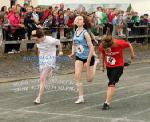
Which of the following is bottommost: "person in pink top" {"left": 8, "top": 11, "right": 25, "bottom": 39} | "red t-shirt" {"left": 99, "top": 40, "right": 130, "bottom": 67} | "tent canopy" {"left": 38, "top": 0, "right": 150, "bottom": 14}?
"tent canopy" {"left": 38, "top": 0, "right": 150, "bottom": 14}

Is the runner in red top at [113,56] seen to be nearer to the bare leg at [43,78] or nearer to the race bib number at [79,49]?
the race bib number at [79,49]

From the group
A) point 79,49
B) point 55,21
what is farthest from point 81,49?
point 55,21

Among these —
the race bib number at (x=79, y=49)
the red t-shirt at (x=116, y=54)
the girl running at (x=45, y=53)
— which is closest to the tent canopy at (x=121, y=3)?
the girl running at (x=45, y=53)

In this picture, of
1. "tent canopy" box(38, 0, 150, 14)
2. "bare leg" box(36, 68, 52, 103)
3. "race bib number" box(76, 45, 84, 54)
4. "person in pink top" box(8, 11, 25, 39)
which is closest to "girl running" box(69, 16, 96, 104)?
"race bib number" box(76, 45, 84, 54)

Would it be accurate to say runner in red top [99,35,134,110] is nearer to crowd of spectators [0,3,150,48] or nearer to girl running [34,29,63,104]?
girl running [34,29,63,104]

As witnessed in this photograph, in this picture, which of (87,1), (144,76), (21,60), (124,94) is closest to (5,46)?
(21,60)

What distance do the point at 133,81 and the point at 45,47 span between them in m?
4.23

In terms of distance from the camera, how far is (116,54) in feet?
34.9

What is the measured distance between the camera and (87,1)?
36312 millimetres

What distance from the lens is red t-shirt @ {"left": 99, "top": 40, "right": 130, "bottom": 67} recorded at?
34.9ft

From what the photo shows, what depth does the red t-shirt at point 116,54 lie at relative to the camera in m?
10.6

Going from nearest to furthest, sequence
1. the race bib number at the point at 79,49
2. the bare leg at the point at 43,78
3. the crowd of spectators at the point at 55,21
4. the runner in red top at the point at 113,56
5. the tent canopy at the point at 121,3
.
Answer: the runner in red top at the point at 113,56, the race bib number at the point at 79,49, the bare leg at the point at 43,78, the crowd of spectators at the point at 55,21, the tent canopy at the point at 121,3

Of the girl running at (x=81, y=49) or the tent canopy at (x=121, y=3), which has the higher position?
the girl running at (x=81, y=49)

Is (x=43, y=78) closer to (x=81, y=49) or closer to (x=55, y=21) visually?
(x=81, y=49)
